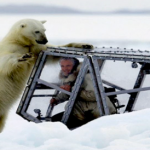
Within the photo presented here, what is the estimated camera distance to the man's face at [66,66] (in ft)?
18.9

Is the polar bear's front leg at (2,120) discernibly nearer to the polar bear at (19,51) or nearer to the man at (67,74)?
the polar bear at (19,51)

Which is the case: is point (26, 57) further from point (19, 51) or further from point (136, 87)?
point (136, 87)

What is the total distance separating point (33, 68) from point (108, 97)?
93 cm

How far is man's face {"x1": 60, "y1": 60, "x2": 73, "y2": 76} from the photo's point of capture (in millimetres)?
5770

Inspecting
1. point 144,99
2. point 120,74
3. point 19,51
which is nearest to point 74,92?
point 120,74

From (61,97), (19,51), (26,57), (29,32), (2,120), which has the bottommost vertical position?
(2,120)

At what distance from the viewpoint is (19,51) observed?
6.16 metres

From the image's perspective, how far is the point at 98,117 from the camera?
566 cm

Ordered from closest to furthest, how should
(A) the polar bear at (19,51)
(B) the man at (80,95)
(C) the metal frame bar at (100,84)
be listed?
(C) the metal frame bar at (100,84)
(B) the man at (80,95)
(A) the polar bear at (19,51)

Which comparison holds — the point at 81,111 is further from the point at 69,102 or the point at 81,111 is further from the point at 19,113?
the point at 19,113

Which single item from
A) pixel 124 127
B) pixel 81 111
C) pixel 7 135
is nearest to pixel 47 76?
pixel 81 111

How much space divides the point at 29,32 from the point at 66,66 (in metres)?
0.71

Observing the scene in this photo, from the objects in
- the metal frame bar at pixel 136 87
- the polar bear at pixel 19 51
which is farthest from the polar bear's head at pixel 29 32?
the metal frame bar at pixel 136 87

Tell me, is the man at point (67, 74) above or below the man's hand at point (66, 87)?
above
